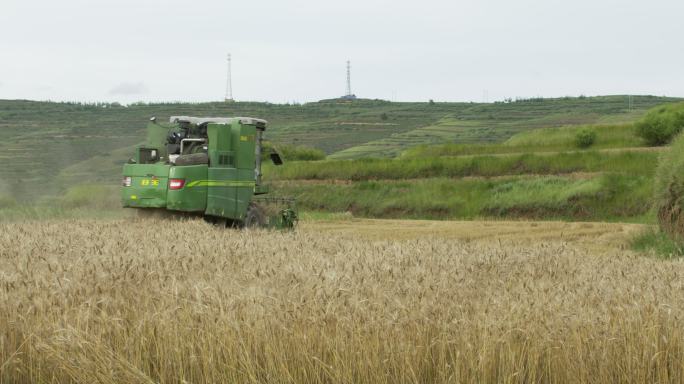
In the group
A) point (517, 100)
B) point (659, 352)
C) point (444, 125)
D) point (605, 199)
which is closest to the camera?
point (659, 352)

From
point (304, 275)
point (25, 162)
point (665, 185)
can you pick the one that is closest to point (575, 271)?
point (304, 275)

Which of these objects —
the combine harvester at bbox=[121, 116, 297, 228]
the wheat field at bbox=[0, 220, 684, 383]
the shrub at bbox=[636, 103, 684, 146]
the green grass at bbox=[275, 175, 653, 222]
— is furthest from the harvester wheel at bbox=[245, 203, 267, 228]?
the shrub at bbox=[636, 103, 684, 146]

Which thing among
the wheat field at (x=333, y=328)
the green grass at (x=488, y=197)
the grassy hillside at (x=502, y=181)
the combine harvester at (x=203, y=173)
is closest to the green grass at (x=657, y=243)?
the combine harvester at (x=203, y=173)

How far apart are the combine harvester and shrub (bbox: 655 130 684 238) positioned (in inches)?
283

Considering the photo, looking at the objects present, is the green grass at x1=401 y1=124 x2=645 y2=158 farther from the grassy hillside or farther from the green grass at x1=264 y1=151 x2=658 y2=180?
the green grass at x1=264 y1=151 x2=658 y2=180

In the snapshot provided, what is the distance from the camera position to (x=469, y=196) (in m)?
34.9

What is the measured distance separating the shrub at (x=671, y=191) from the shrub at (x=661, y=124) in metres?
21.2

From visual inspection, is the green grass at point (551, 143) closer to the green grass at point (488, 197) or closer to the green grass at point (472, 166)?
the green grass at point (472, 166)

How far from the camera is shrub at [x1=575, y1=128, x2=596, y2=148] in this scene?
41344mm

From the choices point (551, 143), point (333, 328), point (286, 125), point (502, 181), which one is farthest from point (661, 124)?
point (286, 125)

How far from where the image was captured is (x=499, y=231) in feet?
73.9

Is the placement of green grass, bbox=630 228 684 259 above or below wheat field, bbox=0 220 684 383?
below

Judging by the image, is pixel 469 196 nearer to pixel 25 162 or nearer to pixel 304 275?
pixel 25 162

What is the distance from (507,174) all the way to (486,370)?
31994 mm
